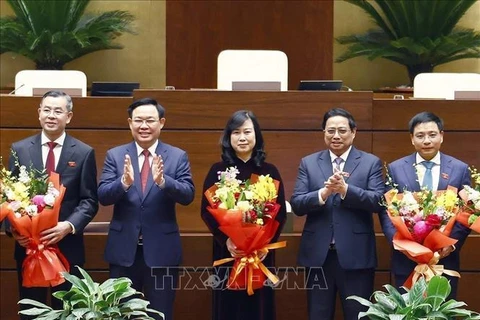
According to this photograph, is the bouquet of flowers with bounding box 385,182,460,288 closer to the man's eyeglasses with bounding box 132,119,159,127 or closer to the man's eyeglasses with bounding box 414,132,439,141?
the man's eyeglasses with bounding box 414,132,439,141

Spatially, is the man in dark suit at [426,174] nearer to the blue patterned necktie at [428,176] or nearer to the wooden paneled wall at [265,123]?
the blue patterned necktie at [428,176]

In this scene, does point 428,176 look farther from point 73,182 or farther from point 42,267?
point 42,267

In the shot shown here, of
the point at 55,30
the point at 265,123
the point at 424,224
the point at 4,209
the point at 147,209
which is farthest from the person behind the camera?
the point at 55,30

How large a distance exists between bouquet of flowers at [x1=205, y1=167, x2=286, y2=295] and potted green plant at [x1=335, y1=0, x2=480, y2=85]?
4.77m

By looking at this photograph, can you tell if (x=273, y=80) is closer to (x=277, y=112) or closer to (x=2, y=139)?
(x=277, y=112)

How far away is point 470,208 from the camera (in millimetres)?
4867

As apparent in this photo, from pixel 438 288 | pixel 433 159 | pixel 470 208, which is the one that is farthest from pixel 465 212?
pixel 438 288

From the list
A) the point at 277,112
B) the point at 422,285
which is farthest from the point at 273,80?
the point at 422,285

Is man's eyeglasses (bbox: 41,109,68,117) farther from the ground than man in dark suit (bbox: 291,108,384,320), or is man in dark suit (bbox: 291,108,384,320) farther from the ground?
man's eyeglasses (bbox: 41,109,68,117)

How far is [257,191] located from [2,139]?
1881 millimetres

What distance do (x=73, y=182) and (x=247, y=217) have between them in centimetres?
98

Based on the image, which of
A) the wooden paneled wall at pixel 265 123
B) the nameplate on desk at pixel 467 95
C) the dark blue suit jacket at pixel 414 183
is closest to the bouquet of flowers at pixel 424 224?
the dark blue suit jacket at pixel 414 183

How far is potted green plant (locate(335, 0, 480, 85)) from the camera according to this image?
367 inches

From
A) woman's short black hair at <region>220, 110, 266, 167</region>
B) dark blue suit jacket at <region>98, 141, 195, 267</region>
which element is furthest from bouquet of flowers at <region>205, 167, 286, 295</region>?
dark blue suit jacket at <region>98, 141, 195, 267</region>
